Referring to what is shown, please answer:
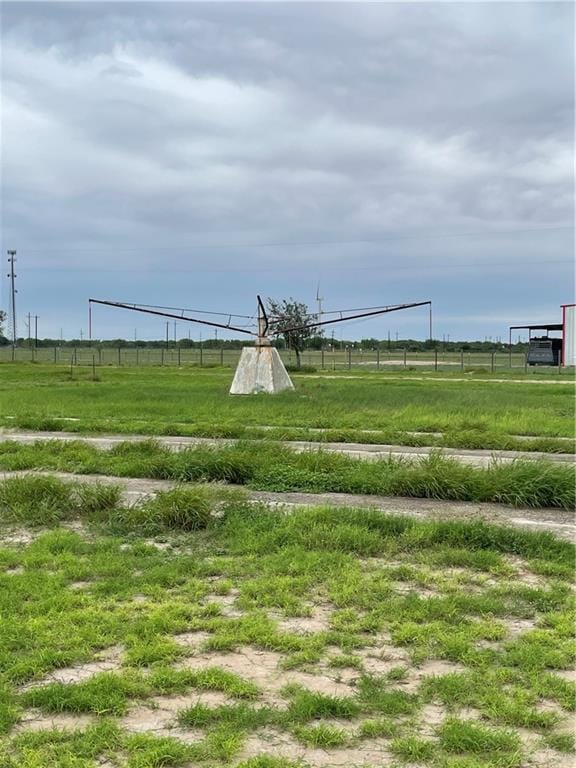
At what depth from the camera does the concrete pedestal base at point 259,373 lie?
2098 centimetres

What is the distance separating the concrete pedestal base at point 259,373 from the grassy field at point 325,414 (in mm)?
691

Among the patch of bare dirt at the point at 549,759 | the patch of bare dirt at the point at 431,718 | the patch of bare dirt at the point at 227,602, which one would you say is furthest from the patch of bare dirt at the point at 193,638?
the patch of bare dirt at the point at 549,759

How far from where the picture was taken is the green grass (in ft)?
23.0

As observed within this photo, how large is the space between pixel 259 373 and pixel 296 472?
→ 12952mm

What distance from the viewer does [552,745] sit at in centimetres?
273

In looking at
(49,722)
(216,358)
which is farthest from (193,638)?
(216,358)

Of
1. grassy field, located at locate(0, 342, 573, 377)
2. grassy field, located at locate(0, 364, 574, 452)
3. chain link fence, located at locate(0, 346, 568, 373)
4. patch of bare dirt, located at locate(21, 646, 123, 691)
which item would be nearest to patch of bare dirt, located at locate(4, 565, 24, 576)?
patch of bare dirt, located at locate(21, 646, 123, 691)

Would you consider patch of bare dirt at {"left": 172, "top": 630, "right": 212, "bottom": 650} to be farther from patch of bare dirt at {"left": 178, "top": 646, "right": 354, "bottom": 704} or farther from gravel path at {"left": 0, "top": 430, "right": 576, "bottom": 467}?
gravel path at {"left": 0, "top": 430, "right": 576, "bottom": 467}

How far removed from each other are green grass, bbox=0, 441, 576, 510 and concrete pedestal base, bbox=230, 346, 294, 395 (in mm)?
10998

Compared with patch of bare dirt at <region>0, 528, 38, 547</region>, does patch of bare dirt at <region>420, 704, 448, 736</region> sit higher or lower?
lower

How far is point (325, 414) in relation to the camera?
15188 mm

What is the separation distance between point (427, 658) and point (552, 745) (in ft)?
2.78

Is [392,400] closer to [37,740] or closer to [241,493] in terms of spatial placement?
[241,493]

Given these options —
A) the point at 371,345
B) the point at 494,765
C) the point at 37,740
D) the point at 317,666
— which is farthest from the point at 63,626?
the point at 371,345
